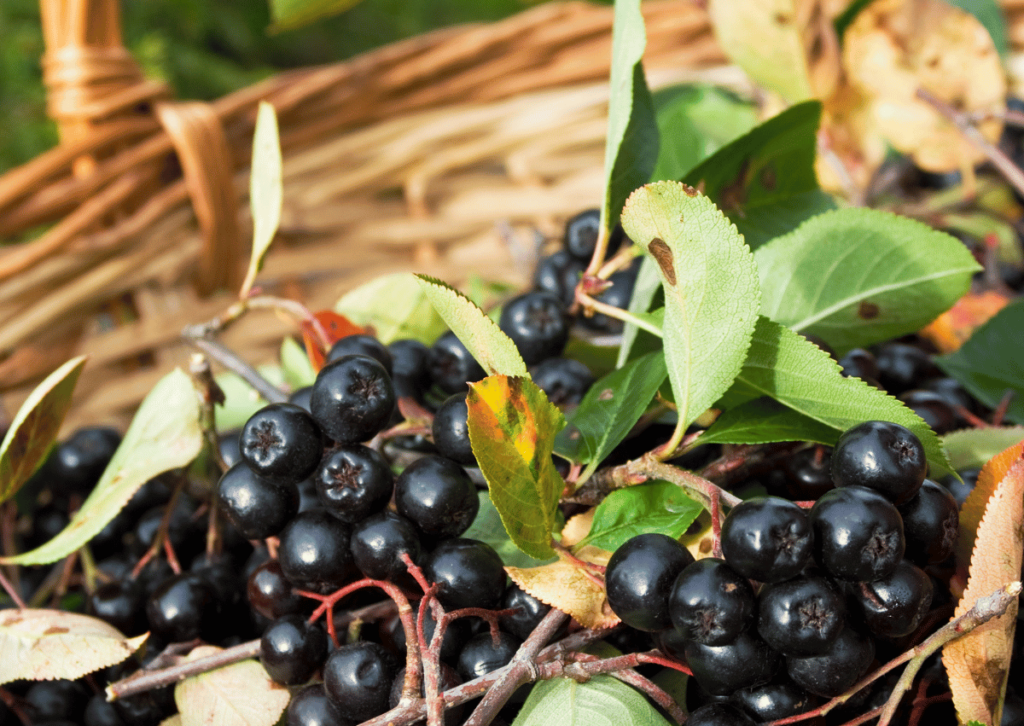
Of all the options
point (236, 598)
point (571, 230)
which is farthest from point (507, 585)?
point (571, 230)

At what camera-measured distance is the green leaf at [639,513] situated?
384mm

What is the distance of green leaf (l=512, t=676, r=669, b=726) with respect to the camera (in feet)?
1.13

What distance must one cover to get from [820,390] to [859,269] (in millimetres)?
129

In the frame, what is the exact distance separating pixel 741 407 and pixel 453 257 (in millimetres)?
713

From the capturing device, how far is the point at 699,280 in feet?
1.16

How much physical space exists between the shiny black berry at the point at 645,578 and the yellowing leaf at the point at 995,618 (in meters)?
0.12

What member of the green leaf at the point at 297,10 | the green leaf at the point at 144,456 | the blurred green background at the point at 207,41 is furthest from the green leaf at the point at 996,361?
the blurred green background at the point at 207,41

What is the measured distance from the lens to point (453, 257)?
3.56ft

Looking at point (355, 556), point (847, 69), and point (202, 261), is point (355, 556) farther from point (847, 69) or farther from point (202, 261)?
point (847, 69)

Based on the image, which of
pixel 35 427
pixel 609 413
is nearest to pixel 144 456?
pixel 35 427

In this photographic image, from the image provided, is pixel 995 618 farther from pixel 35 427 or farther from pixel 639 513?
pixel 35 427

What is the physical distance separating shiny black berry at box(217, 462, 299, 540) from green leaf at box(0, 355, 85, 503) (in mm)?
135

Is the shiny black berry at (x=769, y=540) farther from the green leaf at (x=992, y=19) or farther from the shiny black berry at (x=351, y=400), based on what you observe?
the green leaf at (x=992, y=19)

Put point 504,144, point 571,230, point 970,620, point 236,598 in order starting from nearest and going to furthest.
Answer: point 970,620 → point 236,598 → point 571,230 → point 504,144
